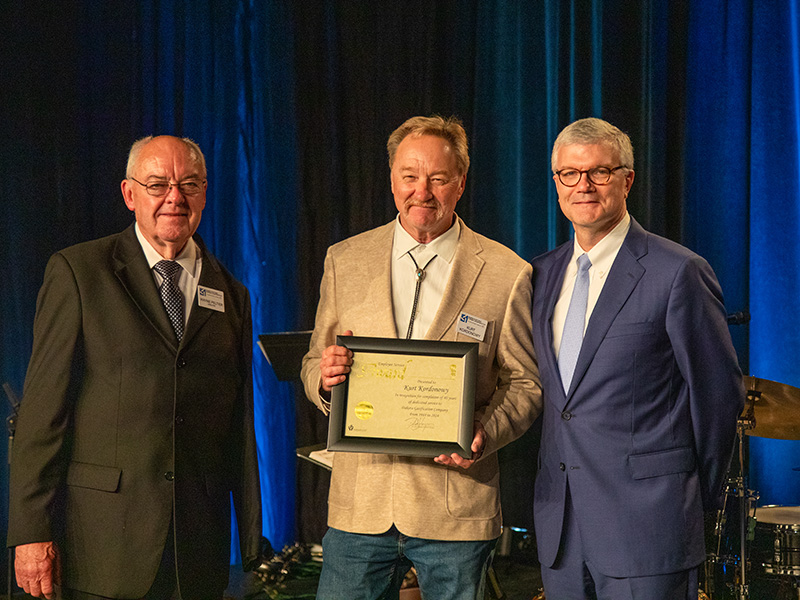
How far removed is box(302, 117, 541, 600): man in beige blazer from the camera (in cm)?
227

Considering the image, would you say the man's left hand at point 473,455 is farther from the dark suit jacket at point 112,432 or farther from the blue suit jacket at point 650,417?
the dark suit jacket at point 112,432

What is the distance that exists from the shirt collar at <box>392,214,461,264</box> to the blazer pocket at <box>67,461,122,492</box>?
102cm

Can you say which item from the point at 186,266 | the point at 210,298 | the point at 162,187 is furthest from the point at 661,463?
the point at 162,187

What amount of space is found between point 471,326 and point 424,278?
0.21m

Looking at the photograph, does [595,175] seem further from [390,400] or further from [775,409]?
[775,409]

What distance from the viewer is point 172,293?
2354 mm

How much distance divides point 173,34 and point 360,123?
130 centimetres

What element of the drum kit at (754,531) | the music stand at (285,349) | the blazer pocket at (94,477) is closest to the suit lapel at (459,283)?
the blazer pocket at (94,477)

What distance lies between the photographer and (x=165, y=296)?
234cm

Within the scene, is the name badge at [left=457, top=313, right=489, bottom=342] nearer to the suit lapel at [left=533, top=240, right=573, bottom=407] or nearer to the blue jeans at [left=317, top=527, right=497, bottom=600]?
the suit lapel at [left=533, top=240, right=573, bottom=407]

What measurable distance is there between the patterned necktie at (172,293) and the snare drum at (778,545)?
10.3 feet

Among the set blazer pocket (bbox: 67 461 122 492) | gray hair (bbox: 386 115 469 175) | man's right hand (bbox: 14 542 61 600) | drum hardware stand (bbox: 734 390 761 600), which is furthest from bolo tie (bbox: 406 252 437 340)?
drum hardware stand (bbox: 734 390 761 600)

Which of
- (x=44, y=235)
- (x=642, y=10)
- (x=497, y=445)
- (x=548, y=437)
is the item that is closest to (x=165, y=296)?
(x=497, y=445)

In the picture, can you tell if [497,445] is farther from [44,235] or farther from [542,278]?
[44,235]
